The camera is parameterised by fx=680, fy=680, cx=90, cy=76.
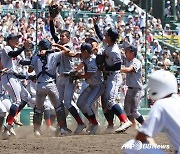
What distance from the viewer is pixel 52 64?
499 inches

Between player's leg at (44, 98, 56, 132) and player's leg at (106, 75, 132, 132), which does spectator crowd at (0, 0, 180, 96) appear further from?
player's leg at (106, 75, 132, 132)

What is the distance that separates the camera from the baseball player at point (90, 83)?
12602mm

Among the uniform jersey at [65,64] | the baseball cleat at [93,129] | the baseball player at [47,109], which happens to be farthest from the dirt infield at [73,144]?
the baseball player at [47,109]

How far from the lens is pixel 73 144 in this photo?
11031 mm

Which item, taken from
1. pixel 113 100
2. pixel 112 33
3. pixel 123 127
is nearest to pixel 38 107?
pixel 113 100

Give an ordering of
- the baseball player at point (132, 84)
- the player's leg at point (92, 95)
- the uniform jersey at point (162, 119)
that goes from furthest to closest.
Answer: the baseball player at point (132, 84) → the player's leg at point (92, 95) → the uniform jersey at point (162, 119)

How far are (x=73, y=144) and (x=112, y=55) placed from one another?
219 centimetres

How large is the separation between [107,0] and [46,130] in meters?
12.4

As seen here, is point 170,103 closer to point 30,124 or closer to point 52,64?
point 52,64

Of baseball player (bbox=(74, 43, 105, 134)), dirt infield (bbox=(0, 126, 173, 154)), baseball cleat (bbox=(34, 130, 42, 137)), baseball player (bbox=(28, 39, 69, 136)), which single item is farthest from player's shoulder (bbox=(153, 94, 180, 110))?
baseball cleat (bbox=(34, 130, 42, 137))

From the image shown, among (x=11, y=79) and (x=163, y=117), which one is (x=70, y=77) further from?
(x=163, y=117)

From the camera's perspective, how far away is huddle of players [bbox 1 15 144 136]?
12594mm

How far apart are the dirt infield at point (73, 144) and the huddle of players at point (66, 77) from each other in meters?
0.52

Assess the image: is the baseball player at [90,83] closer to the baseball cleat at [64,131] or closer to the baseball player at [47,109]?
the baseball cleat at [64,131]
